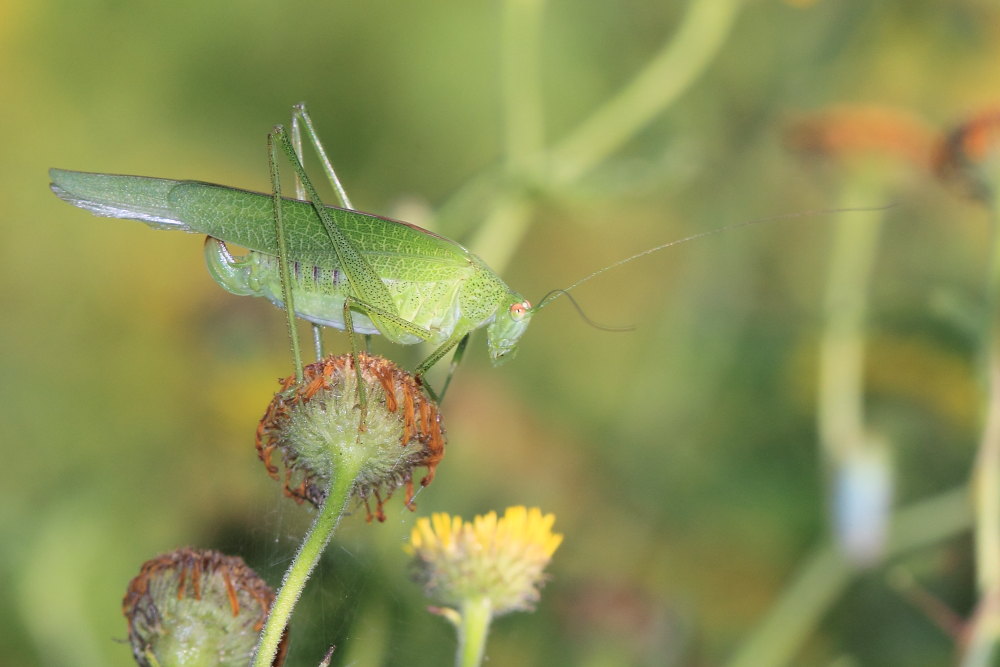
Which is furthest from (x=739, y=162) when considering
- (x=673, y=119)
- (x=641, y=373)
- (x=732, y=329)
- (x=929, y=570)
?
(x=929, y=570)

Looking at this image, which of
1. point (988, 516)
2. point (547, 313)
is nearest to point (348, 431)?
point (988, 516)

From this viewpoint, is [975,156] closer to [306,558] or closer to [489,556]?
[489,556]

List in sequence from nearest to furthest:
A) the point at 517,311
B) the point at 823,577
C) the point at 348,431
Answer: the point at 348,431
the point at 517,311
the point at 823,577

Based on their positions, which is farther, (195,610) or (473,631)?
(473,631)

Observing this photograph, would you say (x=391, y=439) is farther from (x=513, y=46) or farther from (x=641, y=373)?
(x=641, y=373)

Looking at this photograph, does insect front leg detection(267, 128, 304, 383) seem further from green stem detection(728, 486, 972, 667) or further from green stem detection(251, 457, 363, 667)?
green stem detection(728, 486, 972, 667)

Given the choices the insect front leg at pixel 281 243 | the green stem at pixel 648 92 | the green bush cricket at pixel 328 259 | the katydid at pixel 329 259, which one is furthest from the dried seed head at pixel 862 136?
the insect front leg at pixel 281 243
